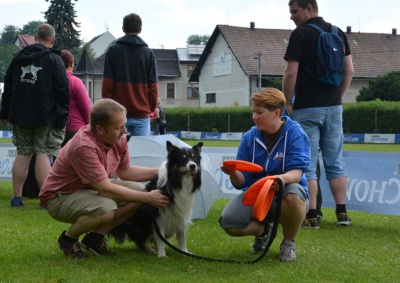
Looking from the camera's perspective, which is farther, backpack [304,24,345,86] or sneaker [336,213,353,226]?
sneaker [336,213,353,226]

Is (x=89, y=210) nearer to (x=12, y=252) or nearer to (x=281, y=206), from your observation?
(x=12, y=252)

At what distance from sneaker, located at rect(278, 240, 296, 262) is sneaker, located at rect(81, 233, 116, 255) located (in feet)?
4.46

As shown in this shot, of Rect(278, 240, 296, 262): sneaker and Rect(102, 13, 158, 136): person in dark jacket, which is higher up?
Rect(102, 13, 158, 136): person in dark jacket

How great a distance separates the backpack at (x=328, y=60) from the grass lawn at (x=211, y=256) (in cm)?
158

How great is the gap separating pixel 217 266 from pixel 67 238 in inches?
46.5

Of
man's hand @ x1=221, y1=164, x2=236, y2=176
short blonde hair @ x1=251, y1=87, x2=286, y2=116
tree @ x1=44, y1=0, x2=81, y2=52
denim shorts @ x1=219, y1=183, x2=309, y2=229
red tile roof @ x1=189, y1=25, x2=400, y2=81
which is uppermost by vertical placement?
tree @ x1=44, y1=0, x2=81, y2=52

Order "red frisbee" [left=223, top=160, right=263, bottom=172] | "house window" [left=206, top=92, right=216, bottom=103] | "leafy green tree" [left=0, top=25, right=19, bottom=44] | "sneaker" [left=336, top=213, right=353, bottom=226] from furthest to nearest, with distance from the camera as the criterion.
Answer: "leafy green tree" [left=0, top=25, right=19, bottom=44] → "house window" [left=206, top=92, right=216, bottom=103] → "sneaker" [left=336, top=213, right=353, bottom=226] → "red frisbee" [left=223, top=160, right=263, bottom=172]

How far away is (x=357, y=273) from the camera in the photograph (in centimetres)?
472

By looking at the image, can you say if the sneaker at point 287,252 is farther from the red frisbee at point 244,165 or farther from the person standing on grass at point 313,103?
the person standing on grass at point 313,103

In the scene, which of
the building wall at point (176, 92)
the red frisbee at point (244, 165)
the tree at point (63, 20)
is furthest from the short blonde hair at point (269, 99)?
the building wall at point (176, 92)

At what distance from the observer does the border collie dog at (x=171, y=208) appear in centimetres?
515

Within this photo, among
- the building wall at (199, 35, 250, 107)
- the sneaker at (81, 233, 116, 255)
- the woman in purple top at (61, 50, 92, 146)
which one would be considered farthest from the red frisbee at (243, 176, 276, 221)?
the building wall at (199, 35, 250, 107)

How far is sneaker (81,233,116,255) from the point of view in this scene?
5.19m

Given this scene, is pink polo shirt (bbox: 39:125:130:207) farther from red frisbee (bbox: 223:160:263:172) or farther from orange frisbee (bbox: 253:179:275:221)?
orange frisbee (bbox: 253:179:275:221)
